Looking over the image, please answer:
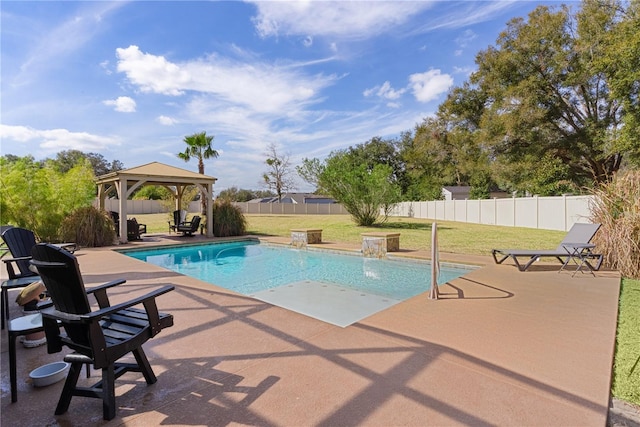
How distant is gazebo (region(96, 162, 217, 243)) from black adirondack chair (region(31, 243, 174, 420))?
11.2 metres

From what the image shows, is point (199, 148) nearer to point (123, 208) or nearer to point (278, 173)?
point (123, 208)

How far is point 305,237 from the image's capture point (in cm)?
1159

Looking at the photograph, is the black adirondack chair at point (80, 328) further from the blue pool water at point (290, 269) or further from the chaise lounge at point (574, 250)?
the chaise lounge at point (574, 250)

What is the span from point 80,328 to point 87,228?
10913 millimetres

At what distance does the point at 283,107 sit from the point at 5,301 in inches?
607

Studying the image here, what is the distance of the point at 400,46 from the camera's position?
1543 cm

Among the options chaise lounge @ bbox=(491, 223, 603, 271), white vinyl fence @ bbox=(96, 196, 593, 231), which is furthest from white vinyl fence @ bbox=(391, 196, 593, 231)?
chaise lounge @ bbox=(491, 223, 603, 271)

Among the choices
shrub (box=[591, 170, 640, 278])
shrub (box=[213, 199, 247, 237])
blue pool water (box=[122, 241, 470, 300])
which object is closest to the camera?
shrub (box=[591, 170, 640, 278])

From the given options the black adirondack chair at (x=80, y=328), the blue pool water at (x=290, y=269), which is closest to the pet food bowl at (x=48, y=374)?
the black adirondack chair at (x=80, y=328)

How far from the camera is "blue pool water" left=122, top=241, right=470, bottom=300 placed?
717 cm

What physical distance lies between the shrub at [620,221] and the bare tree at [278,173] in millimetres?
35457

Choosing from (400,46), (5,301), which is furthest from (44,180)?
(400,46)

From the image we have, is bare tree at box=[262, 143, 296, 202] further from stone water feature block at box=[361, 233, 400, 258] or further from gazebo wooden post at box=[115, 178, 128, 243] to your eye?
stone water feature block at box=[361, 233, 400, 258]

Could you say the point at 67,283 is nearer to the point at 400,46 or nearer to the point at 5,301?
the point at 5,301
